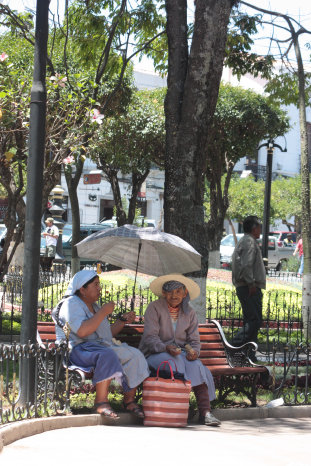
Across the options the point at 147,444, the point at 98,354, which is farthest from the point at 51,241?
the point at 147,444

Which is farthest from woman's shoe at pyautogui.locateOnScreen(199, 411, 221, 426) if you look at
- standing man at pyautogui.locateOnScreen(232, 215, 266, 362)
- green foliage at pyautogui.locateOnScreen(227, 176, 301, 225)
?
green foliage at pyautogui.locateOnScreen(227, 176, 301, 225)

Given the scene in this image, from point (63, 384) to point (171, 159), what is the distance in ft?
11.7

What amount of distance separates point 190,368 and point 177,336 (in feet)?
1.25

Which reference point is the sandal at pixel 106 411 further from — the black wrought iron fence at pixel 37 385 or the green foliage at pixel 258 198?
the green foliage at pixel 258 198

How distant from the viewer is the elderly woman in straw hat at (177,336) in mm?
7707

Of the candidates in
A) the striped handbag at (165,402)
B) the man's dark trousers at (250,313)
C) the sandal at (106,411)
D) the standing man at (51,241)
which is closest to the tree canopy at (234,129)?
the standing man at (51,241)

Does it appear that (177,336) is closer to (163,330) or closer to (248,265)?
(163,330)

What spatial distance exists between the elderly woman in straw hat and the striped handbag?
328 millimetres

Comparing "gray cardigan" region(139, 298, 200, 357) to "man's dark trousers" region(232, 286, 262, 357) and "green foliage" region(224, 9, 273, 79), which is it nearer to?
"man's dark trousers" region(232, 286, 262, 357)

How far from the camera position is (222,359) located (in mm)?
8695

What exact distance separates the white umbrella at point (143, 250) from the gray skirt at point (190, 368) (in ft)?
4.04

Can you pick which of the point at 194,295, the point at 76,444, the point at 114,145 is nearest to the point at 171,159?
the point at 194,295

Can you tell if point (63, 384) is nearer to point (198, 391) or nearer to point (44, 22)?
point (198, 391)

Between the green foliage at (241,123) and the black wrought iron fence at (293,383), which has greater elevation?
the green foliage at (241,123)
